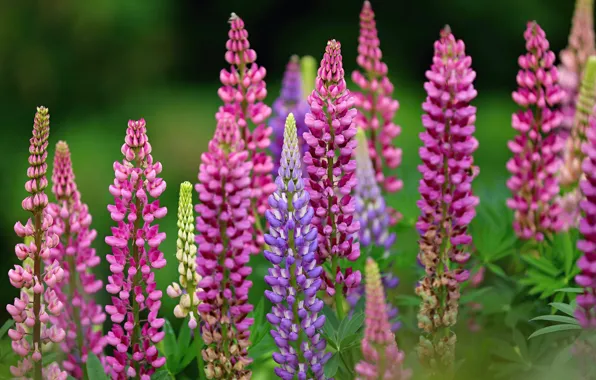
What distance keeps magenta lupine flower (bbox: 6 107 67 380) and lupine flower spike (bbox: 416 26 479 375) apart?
0.74m

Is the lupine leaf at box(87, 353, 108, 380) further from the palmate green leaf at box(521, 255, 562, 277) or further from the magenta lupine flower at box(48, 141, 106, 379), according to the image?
the palmate green leaf at box(521, 255, 562, 277)

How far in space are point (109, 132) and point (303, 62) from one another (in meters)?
8.09

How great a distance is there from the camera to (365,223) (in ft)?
8.25

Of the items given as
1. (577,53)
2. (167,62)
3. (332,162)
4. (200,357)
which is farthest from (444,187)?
(167,62)

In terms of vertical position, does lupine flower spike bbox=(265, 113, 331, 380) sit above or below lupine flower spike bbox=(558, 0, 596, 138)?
below

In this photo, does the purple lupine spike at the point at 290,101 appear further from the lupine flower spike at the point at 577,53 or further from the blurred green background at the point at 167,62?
the blurred green background at the point at 167,62

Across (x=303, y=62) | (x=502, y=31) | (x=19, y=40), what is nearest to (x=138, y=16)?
(x=19, y=40)

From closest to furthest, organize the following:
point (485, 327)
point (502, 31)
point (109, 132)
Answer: point (485, 327)
point (109, 132)
point (502, 31)

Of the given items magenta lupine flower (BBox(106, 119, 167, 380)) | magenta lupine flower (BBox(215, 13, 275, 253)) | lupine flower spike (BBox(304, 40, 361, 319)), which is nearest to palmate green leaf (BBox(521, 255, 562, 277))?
lupine flower spike (BBox(304, 40, 361, 319))

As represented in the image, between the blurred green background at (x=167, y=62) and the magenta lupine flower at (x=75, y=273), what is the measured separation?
7.14 m

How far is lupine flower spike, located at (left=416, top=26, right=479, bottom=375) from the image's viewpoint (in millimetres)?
1874

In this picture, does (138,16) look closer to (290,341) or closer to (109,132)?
(109,132)

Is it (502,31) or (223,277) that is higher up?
(502,31)

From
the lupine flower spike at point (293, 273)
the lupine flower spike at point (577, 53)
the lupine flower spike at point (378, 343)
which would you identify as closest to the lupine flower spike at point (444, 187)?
the lupine flower spike at point (293, 273)
